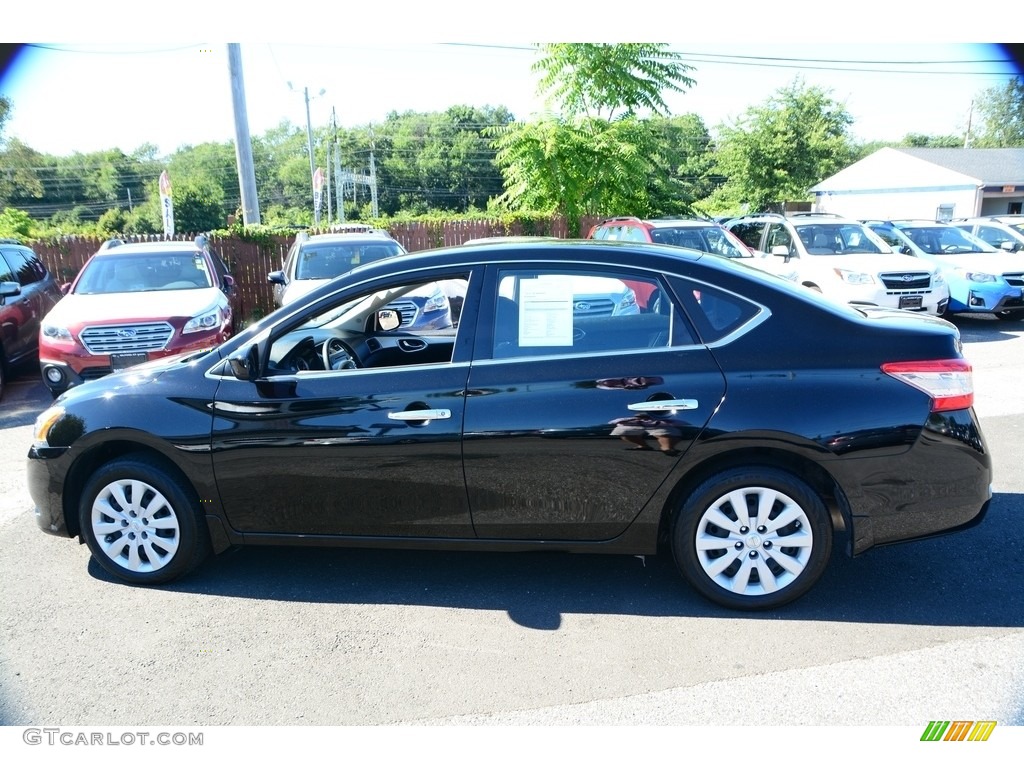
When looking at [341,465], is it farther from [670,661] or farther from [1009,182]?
[1009,182]

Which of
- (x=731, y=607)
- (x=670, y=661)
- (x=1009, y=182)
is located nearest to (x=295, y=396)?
(x=670, y=661)

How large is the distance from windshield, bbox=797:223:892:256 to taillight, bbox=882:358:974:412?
936cm

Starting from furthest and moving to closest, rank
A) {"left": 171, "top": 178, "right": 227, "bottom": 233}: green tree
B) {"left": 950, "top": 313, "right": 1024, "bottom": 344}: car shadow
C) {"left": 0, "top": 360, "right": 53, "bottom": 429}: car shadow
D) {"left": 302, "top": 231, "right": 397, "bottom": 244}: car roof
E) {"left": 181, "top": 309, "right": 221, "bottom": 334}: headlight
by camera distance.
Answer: {"left": 171, "top": 178, "right": 227, "bottom": 233}: green tree → {"left": 950, "top": 313, "right": 1024, "bottom": 344}: car shadow → {"left": 302, "top": 231, "right": 397, "bottom": 244}: car roof → {"left": 0, "top": 360, "right": 53, "bottom": 429}: car shadow → {"left": 181, "top": 309, "right": 221, "bottom": 334}: headlight

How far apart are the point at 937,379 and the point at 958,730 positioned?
1.47 meters

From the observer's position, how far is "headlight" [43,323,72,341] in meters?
7.23

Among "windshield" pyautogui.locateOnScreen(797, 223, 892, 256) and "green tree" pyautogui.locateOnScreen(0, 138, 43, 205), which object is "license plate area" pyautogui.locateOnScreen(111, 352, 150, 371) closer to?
"windshield" pyautogui.locateOnScreen(797, 223, 892, 256)

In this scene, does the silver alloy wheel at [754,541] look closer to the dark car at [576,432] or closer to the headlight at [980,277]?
the dark car at [576,432]

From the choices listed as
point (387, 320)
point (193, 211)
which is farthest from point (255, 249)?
point (193, 211)

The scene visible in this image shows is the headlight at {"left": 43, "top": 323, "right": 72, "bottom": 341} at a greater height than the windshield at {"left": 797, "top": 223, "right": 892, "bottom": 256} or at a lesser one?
lesser

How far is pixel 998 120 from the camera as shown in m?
61.8

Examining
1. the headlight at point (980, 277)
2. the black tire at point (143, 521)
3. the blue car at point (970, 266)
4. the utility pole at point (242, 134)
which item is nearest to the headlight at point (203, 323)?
the black tire at point (143, 521)

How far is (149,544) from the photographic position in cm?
381

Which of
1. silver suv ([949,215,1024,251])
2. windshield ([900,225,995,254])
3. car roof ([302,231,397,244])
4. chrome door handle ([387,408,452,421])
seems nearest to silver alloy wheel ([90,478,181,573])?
chrome door handle ([387,408,452,421])

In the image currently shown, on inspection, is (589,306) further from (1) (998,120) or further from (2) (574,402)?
(1) (998,120)
